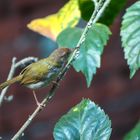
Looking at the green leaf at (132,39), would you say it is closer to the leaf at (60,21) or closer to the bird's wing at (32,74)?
the bird's wing at (32,74)

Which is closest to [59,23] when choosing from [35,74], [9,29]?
[35,74]

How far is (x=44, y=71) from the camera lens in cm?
98

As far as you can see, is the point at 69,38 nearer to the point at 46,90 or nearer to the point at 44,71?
the point at 44,71

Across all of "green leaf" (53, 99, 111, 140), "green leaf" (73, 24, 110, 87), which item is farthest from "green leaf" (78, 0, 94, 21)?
"green leaf" (53, 99, 111, 140)

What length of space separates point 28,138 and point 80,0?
204 cm

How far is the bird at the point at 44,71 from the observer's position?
937mm

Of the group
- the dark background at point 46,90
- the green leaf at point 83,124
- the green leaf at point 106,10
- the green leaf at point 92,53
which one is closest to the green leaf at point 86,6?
the green leaf at point 106,10

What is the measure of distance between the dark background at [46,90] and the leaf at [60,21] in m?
1.73

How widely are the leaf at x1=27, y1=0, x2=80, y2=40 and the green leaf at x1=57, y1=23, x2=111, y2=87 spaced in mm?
141

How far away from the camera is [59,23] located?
122 centimetres

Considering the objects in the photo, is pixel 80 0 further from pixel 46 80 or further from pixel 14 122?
pixel 14 122

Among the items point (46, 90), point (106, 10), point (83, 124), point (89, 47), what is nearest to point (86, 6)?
point (106, 10)

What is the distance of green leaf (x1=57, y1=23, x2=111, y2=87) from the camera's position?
95 cm

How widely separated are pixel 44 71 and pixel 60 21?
0.84 feet
